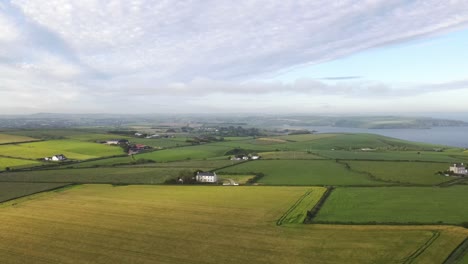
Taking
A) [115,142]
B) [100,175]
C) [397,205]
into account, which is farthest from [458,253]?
[115,142]

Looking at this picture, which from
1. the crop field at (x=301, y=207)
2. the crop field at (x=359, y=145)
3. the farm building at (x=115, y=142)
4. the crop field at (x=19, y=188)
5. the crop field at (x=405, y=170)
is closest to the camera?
the crop field at (x=301, y=207)

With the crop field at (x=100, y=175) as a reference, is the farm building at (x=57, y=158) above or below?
above

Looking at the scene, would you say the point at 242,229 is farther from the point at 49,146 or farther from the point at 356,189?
the point at 49,146

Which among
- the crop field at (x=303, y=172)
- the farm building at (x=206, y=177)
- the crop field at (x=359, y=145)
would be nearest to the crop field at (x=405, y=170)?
the crop field at (x=303, y=172)

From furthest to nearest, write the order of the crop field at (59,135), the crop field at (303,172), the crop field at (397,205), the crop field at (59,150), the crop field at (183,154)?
the crop field at (59,135)
the crop field at (59,150)
the crop field at (183,154)
the crop field at (303,172)
the crop field at (397,205)

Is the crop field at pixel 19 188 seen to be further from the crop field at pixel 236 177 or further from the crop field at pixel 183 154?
the crop field at pixel 183 154

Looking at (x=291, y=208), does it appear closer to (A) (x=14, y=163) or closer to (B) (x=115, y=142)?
(A) (x=14, y=163)
